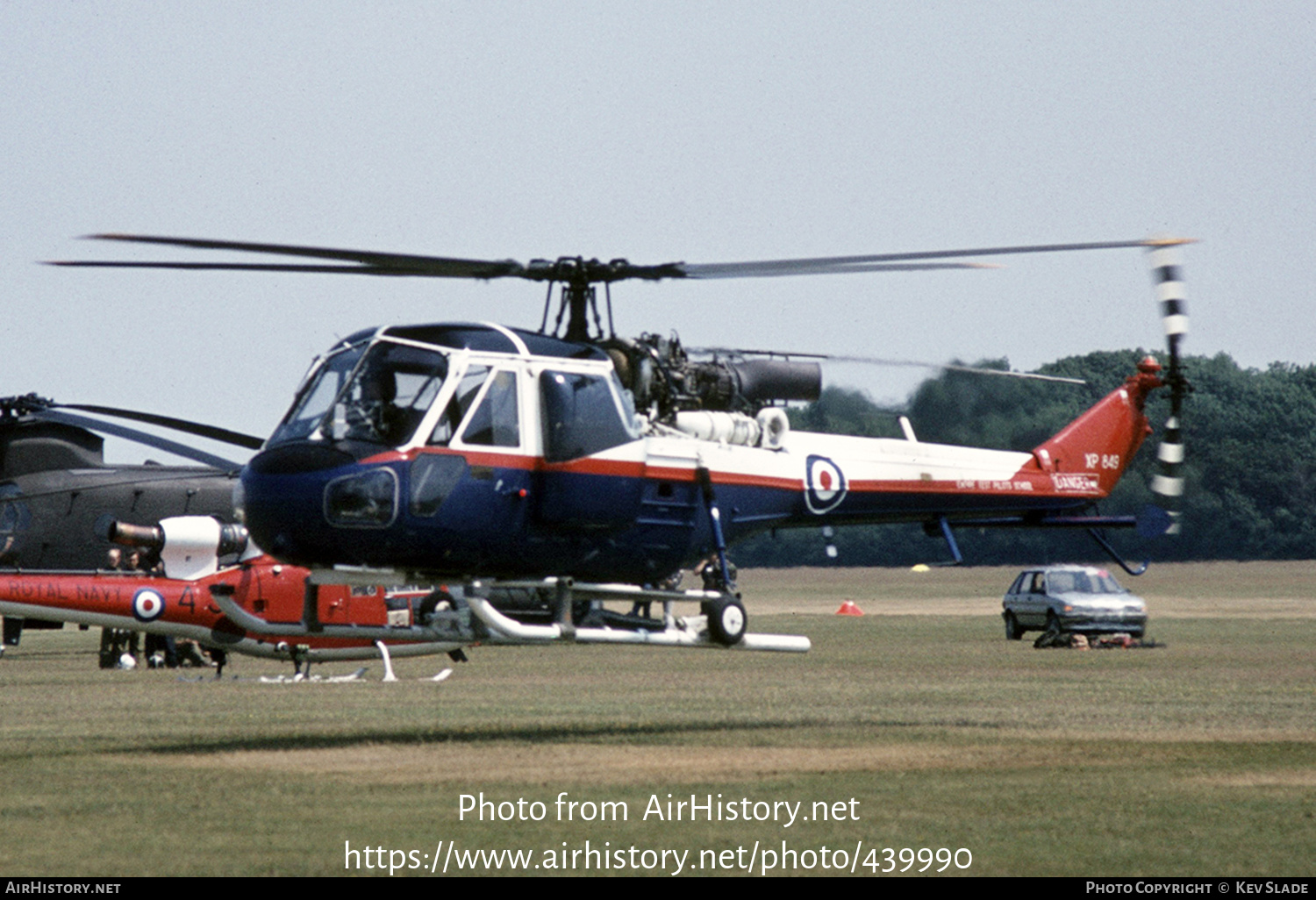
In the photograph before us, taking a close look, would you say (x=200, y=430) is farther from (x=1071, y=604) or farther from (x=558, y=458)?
(x=1071, y=604)

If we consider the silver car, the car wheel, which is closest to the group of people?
the silver car

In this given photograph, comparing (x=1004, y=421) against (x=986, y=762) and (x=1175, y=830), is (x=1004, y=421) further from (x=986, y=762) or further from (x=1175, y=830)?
(x=1175, y=830)

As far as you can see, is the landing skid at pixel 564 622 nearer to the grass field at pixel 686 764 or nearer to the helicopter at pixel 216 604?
the grass field at pixel 686 764

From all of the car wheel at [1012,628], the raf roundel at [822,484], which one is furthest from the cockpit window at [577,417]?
the car wheel at [1012,628]

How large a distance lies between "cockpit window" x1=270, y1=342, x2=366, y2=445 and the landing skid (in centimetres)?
141

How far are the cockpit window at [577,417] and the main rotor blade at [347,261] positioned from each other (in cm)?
123

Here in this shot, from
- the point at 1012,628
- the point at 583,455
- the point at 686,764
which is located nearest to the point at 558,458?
the point at 583,455

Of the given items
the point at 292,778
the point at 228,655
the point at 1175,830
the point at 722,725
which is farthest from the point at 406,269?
the point at 228,655

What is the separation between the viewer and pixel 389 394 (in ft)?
61.4

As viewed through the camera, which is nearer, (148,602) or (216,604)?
(216,604)

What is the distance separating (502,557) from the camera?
19.5m

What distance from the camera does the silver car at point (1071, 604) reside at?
39.1m

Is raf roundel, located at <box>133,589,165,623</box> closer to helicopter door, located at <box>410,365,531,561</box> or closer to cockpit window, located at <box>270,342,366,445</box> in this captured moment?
cockpit window, located at <box>270,342,366,445</box>

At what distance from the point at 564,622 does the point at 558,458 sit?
167cm
